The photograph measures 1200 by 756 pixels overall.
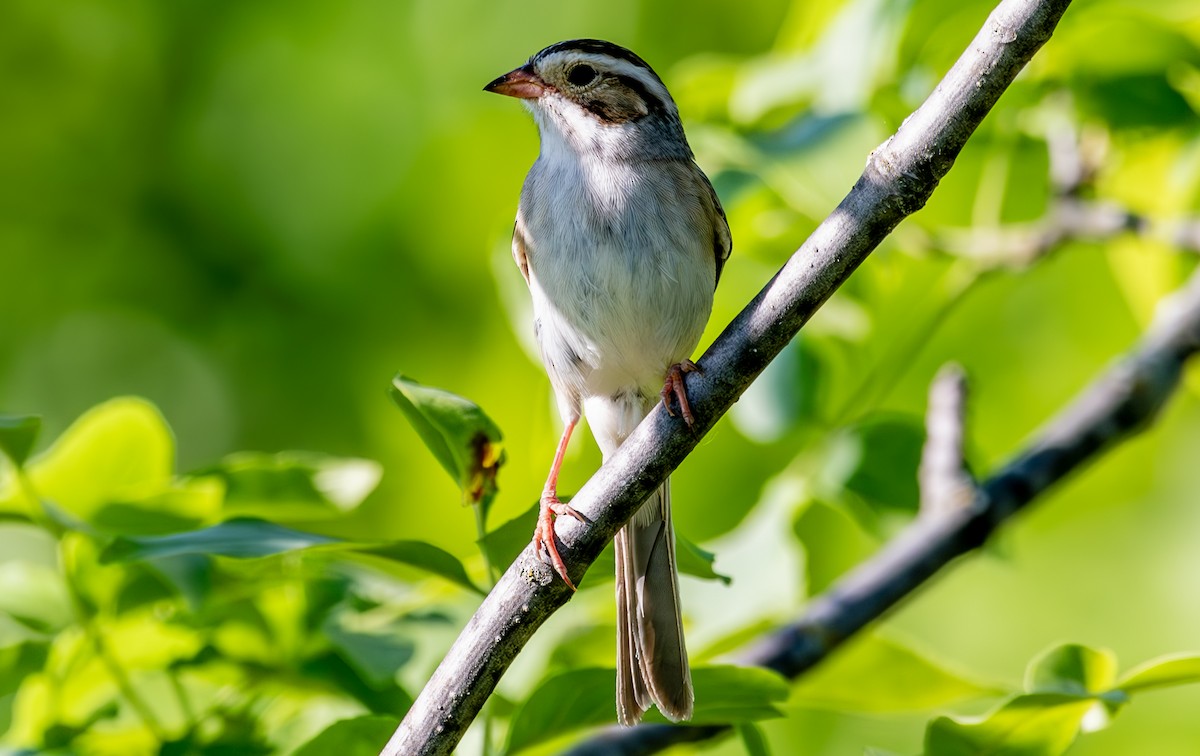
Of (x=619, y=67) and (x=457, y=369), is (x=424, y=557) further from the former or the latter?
(x=457, y=369)

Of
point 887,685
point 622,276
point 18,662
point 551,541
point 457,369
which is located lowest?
point 18,662

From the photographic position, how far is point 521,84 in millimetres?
3529

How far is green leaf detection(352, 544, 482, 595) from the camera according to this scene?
2062 millimetres

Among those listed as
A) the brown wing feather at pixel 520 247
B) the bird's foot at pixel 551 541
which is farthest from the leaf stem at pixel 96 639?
the brown wing feather at pixel 520 247

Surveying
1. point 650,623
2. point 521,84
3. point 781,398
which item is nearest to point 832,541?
point 781,398

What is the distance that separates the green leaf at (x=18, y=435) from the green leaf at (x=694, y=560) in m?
1.05

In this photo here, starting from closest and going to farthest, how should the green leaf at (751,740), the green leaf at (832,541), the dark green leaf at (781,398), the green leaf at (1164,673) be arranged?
the green leaf at (1164,673)
the green leaf at (751,740)
the dark green leaf at (781,398)
the green leaf at (832,541)

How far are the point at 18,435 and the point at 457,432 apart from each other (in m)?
0.76

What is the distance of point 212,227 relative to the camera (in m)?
5.50

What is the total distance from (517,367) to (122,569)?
2.51 m

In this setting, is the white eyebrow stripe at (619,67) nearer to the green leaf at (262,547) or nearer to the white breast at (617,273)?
the white breast at (617,273)

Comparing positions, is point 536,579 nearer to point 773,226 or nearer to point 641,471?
point 641,471

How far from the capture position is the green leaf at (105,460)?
2594mm

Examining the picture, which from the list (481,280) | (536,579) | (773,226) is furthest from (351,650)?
(481,280)
